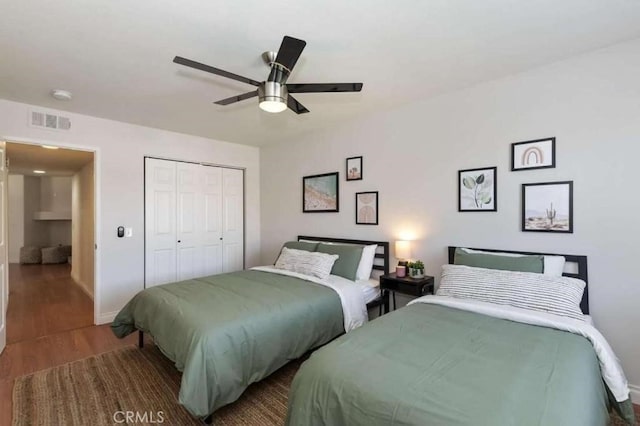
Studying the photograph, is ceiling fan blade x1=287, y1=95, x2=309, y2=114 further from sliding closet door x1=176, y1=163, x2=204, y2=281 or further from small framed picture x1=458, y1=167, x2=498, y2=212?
sliding closet door x1=176, y1=163, x2=204, y2=281

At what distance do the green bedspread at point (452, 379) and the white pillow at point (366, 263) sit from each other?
5.09 feet

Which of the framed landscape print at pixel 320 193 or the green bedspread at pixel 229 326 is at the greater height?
the framed landscape print at pixel 320 193

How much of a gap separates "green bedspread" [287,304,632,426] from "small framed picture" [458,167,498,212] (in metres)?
1.27

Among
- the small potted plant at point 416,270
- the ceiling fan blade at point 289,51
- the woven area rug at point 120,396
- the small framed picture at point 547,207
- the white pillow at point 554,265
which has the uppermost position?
the ceiling fan blade at point 289,51

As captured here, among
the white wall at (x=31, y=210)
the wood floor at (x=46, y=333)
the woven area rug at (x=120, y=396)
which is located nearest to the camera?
the woven area rug at (x=120, y=396)

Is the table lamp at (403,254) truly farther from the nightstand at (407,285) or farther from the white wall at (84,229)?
the white wall at (84,229)

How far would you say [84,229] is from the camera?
17.5 feet

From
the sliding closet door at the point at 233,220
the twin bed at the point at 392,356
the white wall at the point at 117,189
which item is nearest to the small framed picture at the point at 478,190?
the twin bed at the point at 392,356

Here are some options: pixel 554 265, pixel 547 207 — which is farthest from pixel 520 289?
pixel 547 207

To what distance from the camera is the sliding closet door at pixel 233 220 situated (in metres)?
4.96

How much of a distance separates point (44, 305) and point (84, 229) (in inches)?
53.1

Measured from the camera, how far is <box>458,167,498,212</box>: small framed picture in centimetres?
282

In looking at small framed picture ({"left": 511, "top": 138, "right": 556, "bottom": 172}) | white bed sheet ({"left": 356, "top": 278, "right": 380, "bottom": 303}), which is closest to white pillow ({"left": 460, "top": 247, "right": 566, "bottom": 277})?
small framed picture ({"left": 511, "top": 138, "right": 556, "bottom": 172})

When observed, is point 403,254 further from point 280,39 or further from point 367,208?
point 280,39
